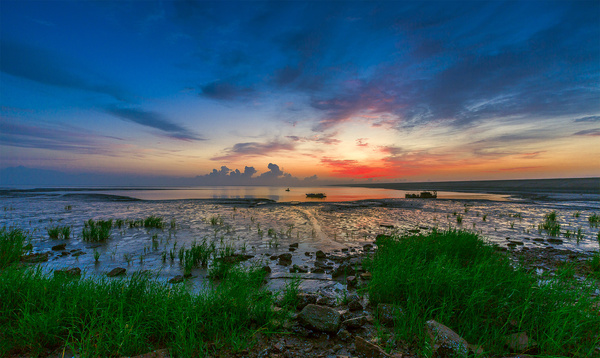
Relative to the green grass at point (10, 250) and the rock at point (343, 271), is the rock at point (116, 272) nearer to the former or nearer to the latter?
the green grass at point (10, 250)

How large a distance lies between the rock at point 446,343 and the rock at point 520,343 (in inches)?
30.1

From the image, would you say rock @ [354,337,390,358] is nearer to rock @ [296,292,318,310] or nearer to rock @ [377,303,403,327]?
rock @ [377,303,403,327]

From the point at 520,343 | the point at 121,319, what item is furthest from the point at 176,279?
the point at 520,343

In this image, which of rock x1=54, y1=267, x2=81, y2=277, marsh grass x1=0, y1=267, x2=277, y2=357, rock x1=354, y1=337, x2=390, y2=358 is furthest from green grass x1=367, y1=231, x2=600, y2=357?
rock x1=54, y1=267, x2=81, y2=277

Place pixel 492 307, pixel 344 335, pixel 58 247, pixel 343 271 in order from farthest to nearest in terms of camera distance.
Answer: pixel 58 247
pixel 343 271
pixel 492 307
pixel 344 335

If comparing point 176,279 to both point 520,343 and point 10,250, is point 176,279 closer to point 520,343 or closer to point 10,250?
point 10,250

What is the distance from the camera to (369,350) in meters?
3.64

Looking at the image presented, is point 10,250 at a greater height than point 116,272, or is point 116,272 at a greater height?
point 10,250

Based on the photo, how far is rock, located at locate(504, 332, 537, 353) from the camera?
3602 mm

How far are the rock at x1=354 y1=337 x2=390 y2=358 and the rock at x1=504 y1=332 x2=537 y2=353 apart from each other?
203 cm

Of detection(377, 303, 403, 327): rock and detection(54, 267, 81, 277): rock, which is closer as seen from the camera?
detection(377, 303, 403, 327): rock

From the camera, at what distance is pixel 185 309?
4.24 metres

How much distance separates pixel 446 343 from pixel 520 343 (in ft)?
4.26

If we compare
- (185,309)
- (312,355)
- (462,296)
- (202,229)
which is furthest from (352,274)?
(202,229)
